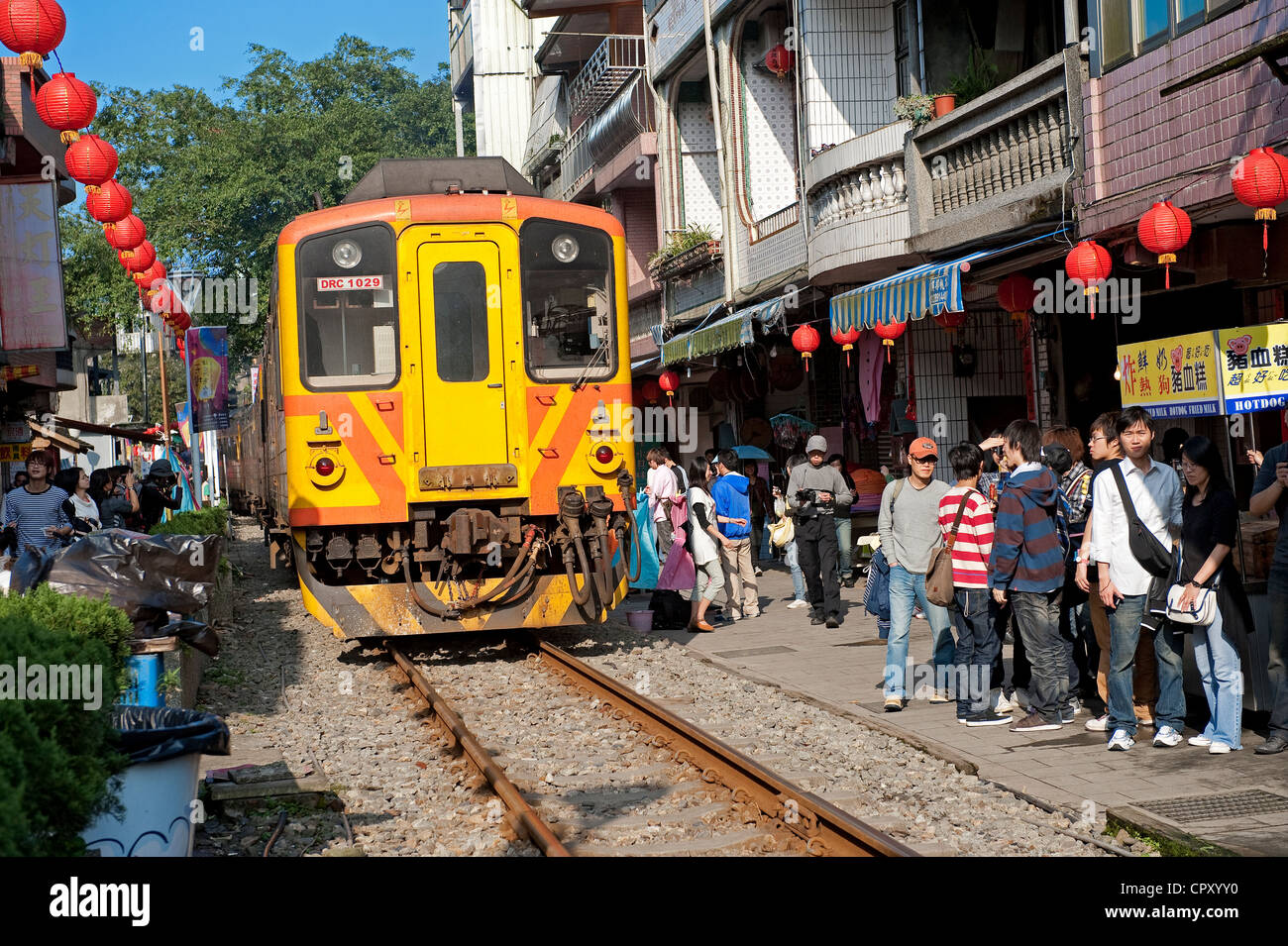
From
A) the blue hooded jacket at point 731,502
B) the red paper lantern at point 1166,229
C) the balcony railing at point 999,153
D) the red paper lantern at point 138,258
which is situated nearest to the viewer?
the red paper lantern at point 1166,229

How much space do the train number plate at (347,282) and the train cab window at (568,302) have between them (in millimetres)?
1199

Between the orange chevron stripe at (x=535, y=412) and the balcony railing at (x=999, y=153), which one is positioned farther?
the balcony railing at (x=999, y=153)

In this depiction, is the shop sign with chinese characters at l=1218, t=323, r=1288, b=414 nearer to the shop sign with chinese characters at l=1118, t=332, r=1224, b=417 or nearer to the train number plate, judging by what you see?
the shop sign with chinese characters at l=1118, t=332, r=1224, b=417

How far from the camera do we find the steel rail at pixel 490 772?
240 inches

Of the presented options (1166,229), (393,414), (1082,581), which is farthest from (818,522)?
(1082,581)

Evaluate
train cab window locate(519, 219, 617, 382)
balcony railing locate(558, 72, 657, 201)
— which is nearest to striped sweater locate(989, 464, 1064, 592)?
train cab window locate(519, 219, 617, 382)

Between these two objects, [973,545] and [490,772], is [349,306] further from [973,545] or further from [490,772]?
[973,545]

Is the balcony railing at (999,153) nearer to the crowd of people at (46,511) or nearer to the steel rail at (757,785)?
the steel rail at (757,785)

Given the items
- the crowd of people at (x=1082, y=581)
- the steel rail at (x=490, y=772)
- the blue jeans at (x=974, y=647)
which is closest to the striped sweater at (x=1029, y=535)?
the crowd of people at (x=1082, y=581)

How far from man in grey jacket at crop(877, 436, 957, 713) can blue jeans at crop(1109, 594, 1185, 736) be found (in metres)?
1.45

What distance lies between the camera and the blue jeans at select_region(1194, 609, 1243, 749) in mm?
7387

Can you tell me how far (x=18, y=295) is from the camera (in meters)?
19.3
